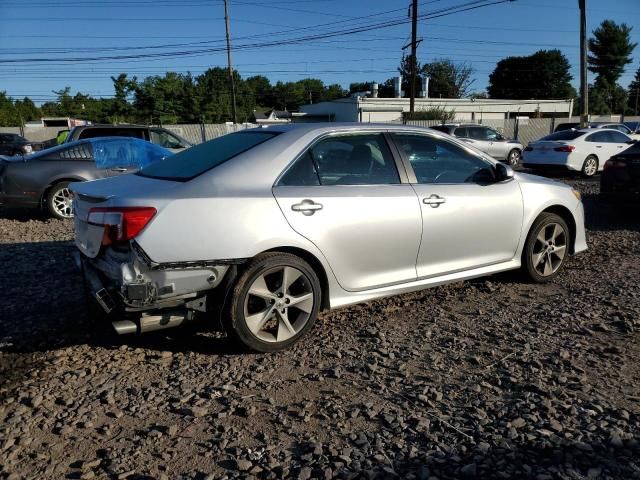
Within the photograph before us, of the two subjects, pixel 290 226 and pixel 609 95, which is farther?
pixel 609 95

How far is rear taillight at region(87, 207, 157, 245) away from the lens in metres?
3.13

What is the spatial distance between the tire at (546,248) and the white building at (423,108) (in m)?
36.7

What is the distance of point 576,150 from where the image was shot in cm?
1456

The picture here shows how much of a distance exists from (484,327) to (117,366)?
2706 millimetres

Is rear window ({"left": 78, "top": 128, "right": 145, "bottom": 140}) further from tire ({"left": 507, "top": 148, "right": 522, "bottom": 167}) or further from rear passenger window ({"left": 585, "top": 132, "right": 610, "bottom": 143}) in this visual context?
tire ({"left": 507, "top": 148, "right": 522, "bottom": 167})

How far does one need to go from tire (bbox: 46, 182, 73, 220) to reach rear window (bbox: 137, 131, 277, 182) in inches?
214

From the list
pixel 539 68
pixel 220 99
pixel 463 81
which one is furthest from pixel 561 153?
pixel 539 68

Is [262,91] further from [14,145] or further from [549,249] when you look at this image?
[549,249]

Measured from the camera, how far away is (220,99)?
222 feet

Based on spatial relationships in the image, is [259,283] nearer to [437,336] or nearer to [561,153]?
[437,336]

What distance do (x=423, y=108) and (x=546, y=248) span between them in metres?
43.8

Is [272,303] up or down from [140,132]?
down

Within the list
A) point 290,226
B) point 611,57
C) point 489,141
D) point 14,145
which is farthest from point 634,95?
point 290,226

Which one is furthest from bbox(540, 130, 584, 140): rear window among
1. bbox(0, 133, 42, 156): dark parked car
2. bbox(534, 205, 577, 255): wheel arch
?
bbox(0, 133, 42, 156): dark parked car
